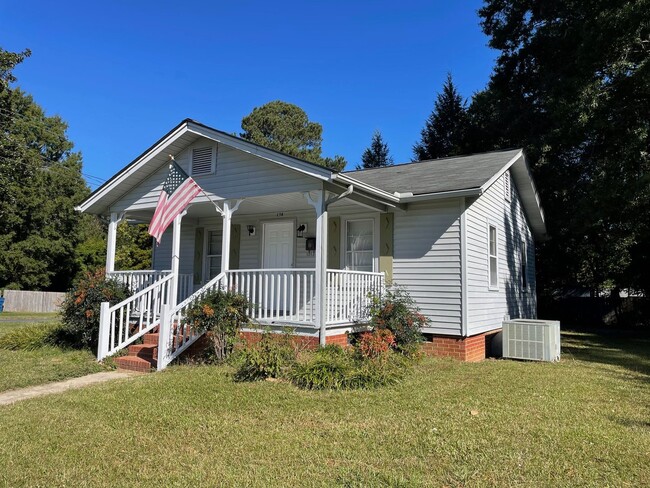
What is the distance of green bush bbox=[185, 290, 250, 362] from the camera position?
8.19 metres

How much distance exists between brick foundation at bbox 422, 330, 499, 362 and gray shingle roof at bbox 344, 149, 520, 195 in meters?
3.05

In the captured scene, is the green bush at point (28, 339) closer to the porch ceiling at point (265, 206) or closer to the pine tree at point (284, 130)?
the porch ceiling at point (265, 206)

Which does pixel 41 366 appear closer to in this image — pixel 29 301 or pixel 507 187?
pixel 507 187

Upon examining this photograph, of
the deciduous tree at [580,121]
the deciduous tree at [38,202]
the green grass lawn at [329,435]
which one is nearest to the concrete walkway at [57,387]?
the green grass lawn at [329,435]

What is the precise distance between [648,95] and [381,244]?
413 inches

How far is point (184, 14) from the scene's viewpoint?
542 inches

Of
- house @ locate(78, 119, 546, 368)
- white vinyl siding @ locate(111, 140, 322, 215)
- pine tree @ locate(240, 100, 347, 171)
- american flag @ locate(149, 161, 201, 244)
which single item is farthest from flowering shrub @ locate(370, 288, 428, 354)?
pine tree @ locate(240, 100, 347, 171)

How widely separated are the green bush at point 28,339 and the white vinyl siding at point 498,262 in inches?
360

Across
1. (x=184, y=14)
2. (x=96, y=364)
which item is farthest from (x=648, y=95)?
(x=96, y=364)

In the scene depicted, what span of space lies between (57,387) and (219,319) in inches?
103

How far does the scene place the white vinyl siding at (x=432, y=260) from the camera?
9.57 m

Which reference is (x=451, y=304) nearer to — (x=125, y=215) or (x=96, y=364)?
(x=96, y=364)

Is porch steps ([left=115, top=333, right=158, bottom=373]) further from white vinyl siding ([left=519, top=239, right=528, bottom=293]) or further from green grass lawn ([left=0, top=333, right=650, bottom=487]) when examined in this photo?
white vinyl siding ([left=519, top=239, right=528, bottom=293])

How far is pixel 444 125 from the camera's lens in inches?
1088
